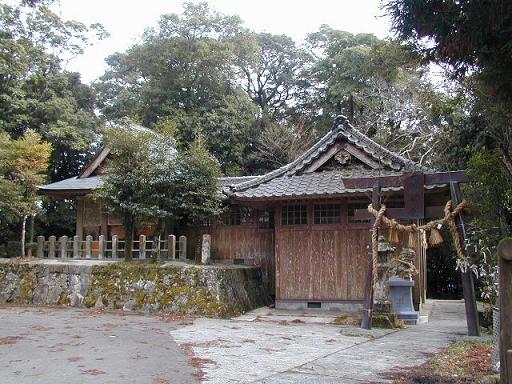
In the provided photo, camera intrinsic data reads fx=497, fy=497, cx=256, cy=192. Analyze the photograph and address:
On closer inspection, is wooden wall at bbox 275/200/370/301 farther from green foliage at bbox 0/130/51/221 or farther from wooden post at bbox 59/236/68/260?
green foliage at bbox 0/130/51/221

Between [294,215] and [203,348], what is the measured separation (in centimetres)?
706

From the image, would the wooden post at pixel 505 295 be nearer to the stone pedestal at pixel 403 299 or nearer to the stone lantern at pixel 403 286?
the stone lantern at pixel 403 286

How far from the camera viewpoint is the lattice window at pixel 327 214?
50.3 ft

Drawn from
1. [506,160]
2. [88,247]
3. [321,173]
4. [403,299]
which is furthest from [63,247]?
[506,160]

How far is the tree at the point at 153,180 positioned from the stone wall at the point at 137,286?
1.69 meters

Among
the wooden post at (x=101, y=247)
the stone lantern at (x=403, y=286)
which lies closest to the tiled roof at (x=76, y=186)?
the wooden post at (x=101, y=247)

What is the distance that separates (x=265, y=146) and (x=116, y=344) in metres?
24.2

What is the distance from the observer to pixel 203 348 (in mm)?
9516

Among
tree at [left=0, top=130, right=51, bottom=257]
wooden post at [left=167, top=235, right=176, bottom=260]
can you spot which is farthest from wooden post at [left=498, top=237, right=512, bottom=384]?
tree at [left=0, top=130, right=51, bottom=257]

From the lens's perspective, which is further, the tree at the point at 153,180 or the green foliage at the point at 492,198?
the tree at the point at 153,180

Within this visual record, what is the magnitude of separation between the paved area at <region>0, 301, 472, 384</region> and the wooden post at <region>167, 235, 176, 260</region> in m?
3.71

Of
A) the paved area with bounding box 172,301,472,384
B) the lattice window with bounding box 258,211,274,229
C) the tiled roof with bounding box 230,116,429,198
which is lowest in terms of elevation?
the paved area with bounding box 172,301,472,384

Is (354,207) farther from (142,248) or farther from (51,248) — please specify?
(51,248)

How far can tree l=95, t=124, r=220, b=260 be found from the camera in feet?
52.8
